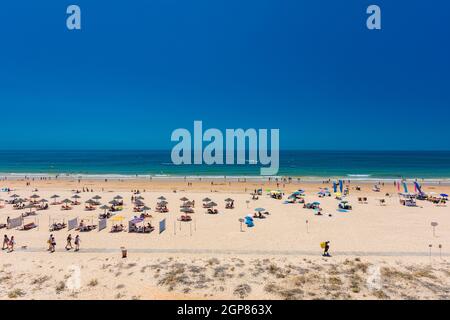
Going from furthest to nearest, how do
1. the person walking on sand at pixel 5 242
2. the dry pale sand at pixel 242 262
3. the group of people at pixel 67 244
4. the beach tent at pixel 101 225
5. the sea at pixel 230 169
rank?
A: the sea at pixel 230 169 < the beach tent at pixel 101 225 < the person walking on sand at pixel 5 242 < the group of people at pixel 67 244 < the dry pale sand at pixel 242 262

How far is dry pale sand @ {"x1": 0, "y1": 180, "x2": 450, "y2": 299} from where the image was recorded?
10.7 m

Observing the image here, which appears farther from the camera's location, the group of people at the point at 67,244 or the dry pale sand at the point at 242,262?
the group of people at the point at 67,244

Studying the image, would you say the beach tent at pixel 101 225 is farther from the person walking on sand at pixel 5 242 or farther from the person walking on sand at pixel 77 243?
the person walking on sand at pixel 5 242

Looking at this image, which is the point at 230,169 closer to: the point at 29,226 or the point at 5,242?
the point at 29,226

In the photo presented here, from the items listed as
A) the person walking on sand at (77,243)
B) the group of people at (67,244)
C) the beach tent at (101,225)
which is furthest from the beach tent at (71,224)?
the person walking on sand at (77,243)

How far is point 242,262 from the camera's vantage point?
13.5m

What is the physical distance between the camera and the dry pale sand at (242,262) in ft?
35.2

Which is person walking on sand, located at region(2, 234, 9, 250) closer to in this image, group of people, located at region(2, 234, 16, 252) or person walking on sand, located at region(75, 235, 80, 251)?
group of people, located at region(2, 234, 16, 252)

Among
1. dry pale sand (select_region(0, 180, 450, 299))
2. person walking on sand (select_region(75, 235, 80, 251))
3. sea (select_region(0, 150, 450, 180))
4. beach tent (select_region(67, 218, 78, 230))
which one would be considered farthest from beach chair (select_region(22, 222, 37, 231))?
sea (select_region(0, 150, 450, 180))

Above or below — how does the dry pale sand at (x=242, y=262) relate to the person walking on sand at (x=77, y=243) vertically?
below

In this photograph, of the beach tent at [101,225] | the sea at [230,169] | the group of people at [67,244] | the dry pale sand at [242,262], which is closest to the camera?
the dry pale sand at [242,262]

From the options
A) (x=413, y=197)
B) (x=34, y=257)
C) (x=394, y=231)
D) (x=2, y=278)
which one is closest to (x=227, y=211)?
(x=394, y=231)

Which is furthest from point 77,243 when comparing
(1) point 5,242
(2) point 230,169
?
(2) point 230,169

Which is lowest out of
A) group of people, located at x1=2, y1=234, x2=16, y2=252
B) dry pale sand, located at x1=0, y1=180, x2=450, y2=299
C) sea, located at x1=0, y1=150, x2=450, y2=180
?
dry pale sand, located at x1=0, y1=180, x2=450, y2=299
